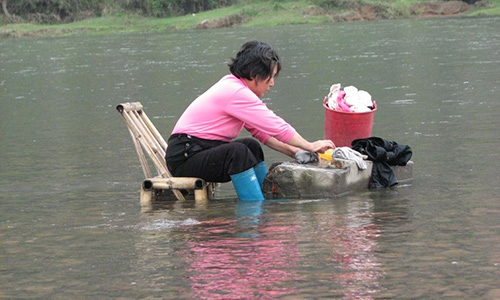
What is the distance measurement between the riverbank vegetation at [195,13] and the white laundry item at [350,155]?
42.8m

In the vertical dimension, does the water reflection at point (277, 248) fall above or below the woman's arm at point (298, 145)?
below

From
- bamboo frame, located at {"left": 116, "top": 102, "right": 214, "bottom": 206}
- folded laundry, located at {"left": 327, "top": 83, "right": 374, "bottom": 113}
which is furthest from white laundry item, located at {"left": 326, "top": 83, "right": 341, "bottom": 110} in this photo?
bamboo frame, located at {"left": 116, "top": 102, "right": 214, "bottom": 206}

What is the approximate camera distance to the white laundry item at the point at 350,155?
7.10 metres

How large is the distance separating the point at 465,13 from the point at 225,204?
46159mm

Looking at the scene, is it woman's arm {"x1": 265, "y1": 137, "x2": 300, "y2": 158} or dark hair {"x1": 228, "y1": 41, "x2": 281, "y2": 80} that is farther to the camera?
woman's arm {"x1": 265, "y1": 137, "x2": 300, "y2": 158}

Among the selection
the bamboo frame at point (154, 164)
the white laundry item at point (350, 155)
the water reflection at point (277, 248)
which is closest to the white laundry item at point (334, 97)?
the white laundry item at point (350, 155)

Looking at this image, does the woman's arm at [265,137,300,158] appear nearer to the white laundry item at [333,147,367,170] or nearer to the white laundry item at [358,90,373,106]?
the white laundry item at [333,147,367,170]

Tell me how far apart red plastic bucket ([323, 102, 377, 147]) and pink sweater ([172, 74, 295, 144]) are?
98 centimetres

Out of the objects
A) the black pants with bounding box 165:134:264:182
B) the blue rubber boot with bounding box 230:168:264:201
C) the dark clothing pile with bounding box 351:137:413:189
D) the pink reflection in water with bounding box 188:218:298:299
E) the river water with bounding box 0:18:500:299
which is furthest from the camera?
the dark clothing pile with bounding box 351:137:413:189

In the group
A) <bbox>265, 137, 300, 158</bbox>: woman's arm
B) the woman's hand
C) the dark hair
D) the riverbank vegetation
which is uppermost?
the dark hair

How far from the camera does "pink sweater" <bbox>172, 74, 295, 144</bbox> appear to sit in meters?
6.70

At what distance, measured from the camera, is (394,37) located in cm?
3328

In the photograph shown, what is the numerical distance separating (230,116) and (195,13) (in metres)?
54.7

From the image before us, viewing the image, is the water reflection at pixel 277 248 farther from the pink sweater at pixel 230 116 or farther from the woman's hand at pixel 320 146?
the pink sweater at pixel 230 116
